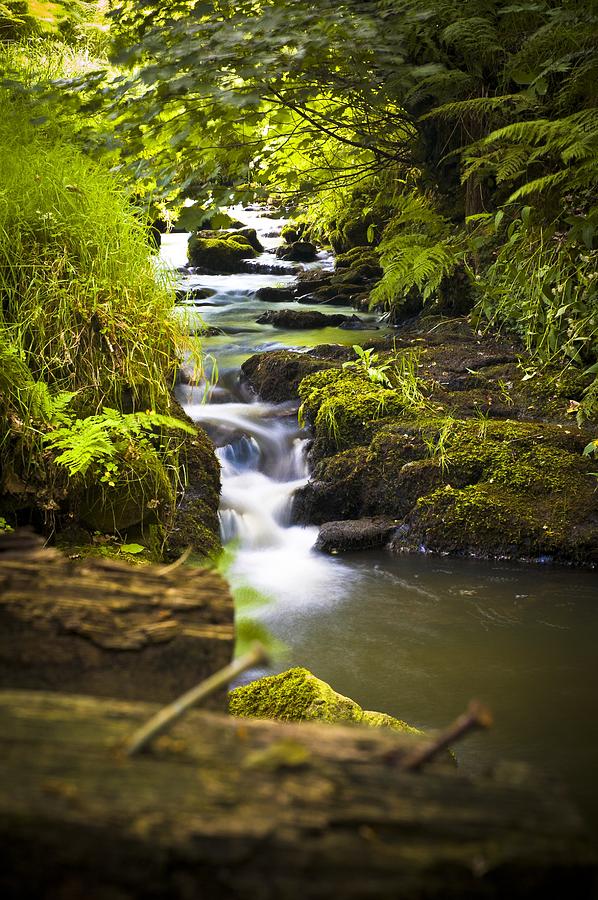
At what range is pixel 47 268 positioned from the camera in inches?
150

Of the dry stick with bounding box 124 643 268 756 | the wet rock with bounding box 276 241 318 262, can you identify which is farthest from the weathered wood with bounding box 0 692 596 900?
the wet rock with bounding box 276 241 318 262

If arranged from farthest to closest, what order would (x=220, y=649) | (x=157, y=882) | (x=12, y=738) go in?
(x=220, y=649) → (x=12, y=738) → (x=157, y=882)

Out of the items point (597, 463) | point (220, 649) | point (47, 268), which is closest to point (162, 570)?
point (220, 649)

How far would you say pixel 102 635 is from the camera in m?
1.19

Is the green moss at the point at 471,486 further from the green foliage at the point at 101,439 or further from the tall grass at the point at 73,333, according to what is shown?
the green foliage at the point at 101,439

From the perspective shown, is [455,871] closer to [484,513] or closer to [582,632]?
[582,632]

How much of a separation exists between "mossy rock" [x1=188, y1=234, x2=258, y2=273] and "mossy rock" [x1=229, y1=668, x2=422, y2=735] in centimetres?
1106

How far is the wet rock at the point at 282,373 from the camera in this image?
6918 mm

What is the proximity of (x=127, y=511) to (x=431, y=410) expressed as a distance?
9.70 ft

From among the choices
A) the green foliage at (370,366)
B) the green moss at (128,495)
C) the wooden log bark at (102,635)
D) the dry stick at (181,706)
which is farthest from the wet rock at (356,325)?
the dry stick at (181,706)

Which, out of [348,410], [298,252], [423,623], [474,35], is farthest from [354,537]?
[298,252]

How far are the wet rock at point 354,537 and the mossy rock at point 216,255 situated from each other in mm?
9003

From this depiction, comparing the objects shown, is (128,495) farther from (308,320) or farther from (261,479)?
(308,320)

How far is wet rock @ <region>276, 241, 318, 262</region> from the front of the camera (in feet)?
46.4
